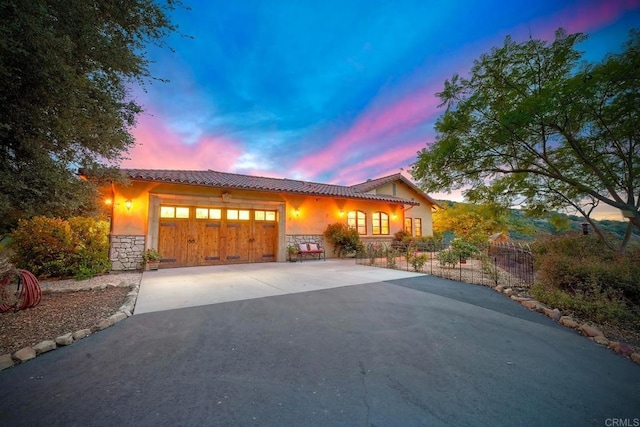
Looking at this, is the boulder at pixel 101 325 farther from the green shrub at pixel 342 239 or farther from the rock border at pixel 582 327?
the green shrub at pixel 342 239

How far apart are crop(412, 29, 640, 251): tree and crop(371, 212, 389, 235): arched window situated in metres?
7.49

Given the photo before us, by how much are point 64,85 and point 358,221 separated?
38.8 feet

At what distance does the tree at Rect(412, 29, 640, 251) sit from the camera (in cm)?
449

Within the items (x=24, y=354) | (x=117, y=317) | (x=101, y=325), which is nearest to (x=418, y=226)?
(x=117, y=317)

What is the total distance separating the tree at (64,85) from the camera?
2734 mm

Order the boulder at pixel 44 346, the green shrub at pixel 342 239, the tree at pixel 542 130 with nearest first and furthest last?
the boulder at pixel 44 346 < the tree at pixel 542 130 < the green shrub at pixel 342 239

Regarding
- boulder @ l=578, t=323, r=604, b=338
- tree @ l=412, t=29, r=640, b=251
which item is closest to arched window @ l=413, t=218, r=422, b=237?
tree @ l=412, t=29, r=640, b=251

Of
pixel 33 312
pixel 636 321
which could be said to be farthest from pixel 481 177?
pixel 33 312

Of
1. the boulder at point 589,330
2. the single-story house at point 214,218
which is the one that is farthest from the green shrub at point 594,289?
the single-story house at point 214,218

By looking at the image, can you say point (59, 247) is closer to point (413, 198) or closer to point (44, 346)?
point (44, 346)

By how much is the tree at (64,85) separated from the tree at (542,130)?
5.99 m

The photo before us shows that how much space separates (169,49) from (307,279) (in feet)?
18.4

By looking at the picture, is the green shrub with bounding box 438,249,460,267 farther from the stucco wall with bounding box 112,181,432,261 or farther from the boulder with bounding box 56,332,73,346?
the boulder with bounding box 56,332,73,346

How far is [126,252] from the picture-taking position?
801 cm
